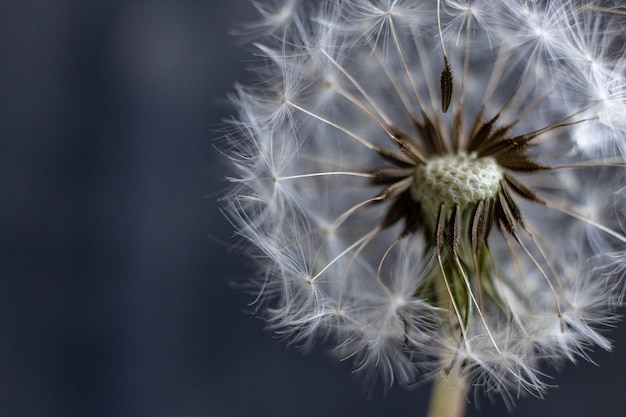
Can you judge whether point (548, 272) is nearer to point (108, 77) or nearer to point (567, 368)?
point (567, 368)

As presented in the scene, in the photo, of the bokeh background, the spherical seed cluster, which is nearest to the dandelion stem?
the spherical seed cluster

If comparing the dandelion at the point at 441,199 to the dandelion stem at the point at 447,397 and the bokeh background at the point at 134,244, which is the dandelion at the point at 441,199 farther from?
the bokeh background at the point at 134,244

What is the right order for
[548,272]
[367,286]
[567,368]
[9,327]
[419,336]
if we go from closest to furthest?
[419,336] < [367,286] < [548,272] < [9,327] < [567,368]

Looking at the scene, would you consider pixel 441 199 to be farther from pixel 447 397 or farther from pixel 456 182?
pixel 447 397

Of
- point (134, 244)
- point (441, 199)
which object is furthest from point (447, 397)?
point (134, 244)

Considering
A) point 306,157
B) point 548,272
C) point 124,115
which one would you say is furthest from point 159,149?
point 548,272
